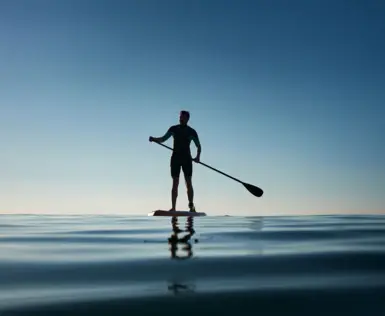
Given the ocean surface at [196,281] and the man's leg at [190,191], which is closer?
the ocean surface at [196,281]

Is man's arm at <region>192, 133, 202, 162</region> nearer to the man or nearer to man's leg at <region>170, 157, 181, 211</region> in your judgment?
the man

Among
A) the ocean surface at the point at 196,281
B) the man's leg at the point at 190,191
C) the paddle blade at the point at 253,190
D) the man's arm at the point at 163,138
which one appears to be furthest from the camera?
the paddle blade at the point at 253,190

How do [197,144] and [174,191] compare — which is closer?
[174,191]

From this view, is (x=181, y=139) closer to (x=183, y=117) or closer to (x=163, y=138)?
(x=163, y=138)

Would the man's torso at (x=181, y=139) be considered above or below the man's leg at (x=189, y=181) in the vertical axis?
above

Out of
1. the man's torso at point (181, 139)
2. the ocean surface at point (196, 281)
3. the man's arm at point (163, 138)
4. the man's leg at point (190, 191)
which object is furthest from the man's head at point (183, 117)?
the ocean surface at point (196, 281)

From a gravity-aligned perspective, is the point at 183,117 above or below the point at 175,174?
above

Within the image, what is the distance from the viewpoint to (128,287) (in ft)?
6.93

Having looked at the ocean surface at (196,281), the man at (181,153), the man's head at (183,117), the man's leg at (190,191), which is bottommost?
the ocean surface at (196,281)

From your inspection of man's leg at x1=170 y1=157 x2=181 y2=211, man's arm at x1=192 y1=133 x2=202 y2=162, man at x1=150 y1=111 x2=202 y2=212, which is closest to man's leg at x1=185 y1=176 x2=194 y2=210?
man at x1=150 y1=111 x2=202 y2=212

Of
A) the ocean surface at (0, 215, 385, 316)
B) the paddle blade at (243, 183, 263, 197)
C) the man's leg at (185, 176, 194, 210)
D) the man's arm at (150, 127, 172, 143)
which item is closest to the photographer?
the ocean surface at (0, 215, 385, 316)

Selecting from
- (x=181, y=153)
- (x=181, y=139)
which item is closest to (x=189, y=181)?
(x=181, y=153)

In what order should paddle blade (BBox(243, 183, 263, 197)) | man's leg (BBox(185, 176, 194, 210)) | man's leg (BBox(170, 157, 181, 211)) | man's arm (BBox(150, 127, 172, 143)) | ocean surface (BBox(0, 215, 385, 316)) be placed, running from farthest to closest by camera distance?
paddle blade (BBox(243, 183, 263, 197)) < man's leg (BBox(185, 176, 194, 210)) < man's leg (BBox(170, 157, 181, 211)) < man's arm (BBox(150, 127, 172, 143)) < ocean surface (BBox(0, 215, 385, 316))

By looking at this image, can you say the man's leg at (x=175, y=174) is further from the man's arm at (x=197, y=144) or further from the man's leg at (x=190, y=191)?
the man's arm at (x=197, y=144)
